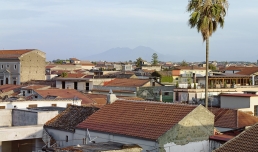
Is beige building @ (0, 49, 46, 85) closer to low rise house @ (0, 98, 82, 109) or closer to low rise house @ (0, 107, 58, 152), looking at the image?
low rise house @ (0, 98, 82, 109)

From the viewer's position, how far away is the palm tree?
32.2 m

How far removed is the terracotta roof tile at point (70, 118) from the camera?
31.4 meters

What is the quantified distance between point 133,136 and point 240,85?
35448 millimetres

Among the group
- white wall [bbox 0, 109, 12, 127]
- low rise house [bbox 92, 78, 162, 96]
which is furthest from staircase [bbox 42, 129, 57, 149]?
low rise house [bbox 92, 78, 162, 96]

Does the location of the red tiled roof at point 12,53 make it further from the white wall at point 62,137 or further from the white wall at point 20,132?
the white wall at point 62,137

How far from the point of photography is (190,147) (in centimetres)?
2623

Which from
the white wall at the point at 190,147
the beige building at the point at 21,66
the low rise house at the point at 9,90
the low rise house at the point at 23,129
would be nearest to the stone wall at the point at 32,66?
the beige building at the point at 21,66

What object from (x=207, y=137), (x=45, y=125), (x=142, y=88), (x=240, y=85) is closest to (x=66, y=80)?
(x=142, y=88)

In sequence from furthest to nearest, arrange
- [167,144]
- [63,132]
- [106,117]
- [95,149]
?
[63,132] → [106,117] → [167,144] → [95,149]

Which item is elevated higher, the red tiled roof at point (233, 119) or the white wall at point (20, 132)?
the red tiled roof at point (233, 119)

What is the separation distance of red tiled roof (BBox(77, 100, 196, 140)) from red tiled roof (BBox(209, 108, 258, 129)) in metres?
7.28

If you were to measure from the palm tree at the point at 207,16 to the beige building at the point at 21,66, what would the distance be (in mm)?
62843

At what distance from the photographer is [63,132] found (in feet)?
103

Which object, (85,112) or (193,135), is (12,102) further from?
(193,135)
